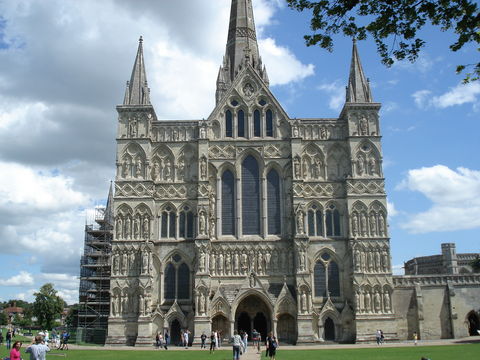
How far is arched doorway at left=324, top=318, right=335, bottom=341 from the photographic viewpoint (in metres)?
44.2

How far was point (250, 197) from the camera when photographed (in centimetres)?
4788

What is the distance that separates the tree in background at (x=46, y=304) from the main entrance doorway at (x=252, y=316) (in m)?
30.5

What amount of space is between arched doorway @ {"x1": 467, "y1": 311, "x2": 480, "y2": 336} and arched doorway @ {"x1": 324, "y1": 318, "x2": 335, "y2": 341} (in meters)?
11.8

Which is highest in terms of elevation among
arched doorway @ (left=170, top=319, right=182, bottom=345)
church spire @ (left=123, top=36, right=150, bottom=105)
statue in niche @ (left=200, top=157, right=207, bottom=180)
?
church spire @ (left=123, top=36, right=150, bottom=105)

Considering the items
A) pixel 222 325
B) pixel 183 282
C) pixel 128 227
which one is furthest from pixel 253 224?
pixel 128 227

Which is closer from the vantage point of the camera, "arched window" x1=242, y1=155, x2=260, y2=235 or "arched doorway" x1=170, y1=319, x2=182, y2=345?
"arched doorway" x1=170, y1=319, x2=182, y2=345

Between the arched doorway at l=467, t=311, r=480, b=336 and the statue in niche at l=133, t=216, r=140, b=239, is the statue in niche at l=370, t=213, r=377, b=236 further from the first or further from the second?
the statue in niche at l=133, t=216, r=140, b=239

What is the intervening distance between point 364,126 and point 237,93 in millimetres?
11772

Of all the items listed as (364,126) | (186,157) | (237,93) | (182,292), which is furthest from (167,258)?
(364,126)

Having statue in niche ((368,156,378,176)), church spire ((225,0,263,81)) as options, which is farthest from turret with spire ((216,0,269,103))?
statue in niche ((368,156,378,176))

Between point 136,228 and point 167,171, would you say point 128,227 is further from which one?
point 167,171

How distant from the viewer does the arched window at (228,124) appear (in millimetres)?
49094

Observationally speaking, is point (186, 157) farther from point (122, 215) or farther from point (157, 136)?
point (122, 215)

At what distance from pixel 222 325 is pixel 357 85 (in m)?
24.4
